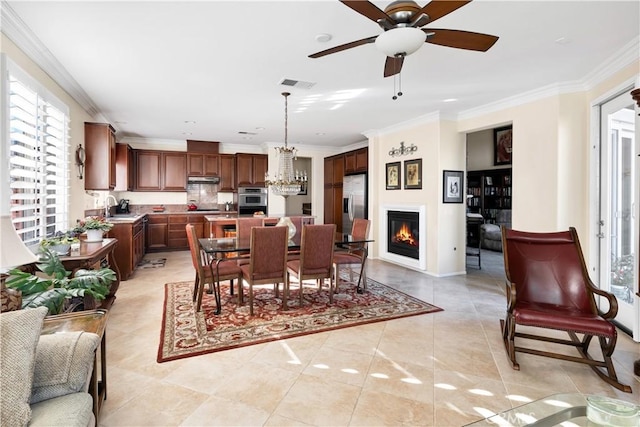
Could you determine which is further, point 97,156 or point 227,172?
point 227,172

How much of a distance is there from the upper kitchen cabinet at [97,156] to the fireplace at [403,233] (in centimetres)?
468

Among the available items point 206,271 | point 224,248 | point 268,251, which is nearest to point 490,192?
point 268,251

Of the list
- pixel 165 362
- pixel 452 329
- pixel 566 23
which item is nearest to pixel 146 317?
pixel 165 362

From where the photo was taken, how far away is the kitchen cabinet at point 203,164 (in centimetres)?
771

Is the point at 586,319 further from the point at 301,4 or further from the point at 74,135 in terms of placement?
the point at 74,135

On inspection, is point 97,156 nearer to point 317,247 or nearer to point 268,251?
point 268,251

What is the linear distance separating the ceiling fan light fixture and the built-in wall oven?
638 cm

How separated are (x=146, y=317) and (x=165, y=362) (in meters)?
1.11

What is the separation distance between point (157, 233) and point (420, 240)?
18.1ft

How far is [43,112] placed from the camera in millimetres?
3316

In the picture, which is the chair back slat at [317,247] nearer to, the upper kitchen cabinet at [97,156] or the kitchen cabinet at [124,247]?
the kitchen cabinet at [124,247]

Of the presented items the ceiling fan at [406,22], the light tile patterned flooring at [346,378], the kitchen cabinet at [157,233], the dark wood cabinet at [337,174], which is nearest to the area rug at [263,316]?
the light tile patterned flooring at [346,378]

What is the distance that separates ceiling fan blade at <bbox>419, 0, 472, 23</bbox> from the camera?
64.6 inches

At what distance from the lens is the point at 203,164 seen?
25.5 ft
